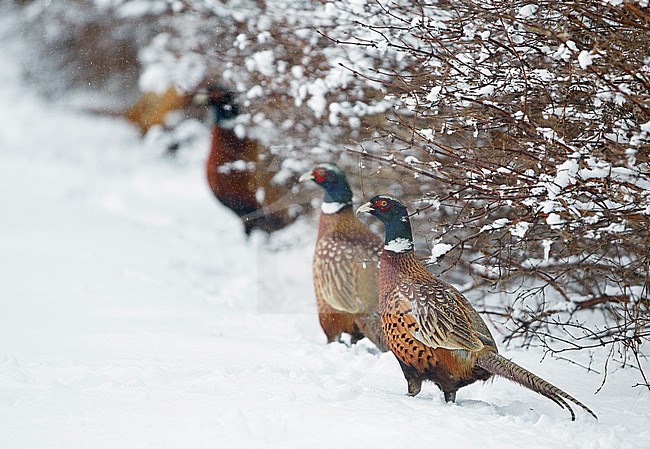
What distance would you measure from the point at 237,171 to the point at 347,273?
3.66 m

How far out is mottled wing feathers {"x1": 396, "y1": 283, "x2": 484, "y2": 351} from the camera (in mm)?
3496

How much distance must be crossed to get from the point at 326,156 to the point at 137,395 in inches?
140

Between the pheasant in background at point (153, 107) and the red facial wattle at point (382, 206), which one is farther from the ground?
the red facial wattle at point (382, 206)

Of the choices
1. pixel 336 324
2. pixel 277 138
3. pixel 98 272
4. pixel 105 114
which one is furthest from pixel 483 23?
pixel 105 114

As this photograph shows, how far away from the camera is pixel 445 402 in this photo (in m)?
3.63

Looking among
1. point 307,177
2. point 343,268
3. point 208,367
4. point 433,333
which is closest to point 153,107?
point 307,177

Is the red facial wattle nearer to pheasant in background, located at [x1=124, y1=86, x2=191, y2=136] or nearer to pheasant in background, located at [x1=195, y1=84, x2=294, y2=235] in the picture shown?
pheasant in background, located at [x1=195, y1=84, x2=294, y2=235]

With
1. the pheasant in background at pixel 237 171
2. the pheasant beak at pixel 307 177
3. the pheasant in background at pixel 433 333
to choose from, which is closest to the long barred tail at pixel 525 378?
the pheasant in background at pixel 433 333

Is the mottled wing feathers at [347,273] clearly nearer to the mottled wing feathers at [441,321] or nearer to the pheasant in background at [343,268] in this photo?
the pheasant in background at [343,268]

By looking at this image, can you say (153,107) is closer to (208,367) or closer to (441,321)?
(208,367)

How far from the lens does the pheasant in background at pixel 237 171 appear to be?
7.82 metres

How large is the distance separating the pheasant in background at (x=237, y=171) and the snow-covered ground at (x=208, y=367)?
0.43 meters

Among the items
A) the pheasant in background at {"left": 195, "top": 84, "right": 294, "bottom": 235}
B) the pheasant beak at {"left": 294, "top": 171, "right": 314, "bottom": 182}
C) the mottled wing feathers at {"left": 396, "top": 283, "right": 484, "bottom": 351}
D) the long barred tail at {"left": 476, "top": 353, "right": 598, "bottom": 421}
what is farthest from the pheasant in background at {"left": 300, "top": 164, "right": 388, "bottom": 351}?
the pheasant in background at {"left": 195, "top": 84, "right": 294, "bottom": 235}

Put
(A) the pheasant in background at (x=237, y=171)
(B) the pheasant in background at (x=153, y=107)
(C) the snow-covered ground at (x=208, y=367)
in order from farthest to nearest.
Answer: (B) the pheasant in background at (x=153, y=107) → (A) the pheasant in background at (x=237, y=171) → (C) the snow-covered ground at (x=208, y=367)
